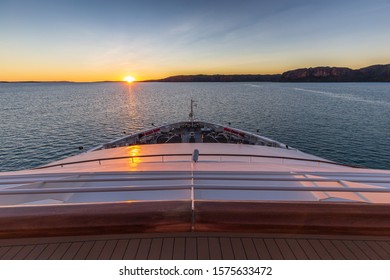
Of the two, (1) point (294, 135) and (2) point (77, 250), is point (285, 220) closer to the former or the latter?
(2) point (77, 250)

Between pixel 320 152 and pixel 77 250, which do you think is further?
pixel 320 152

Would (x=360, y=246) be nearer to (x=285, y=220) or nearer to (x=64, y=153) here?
(x=285, y=220)

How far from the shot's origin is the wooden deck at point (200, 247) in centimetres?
278

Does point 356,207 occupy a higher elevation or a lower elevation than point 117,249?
higher

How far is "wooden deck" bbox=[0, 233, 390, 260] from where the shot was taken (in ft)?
9.11

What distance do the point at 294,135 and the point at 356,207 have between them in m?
45.2

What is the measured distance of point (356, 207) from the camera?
246 cm

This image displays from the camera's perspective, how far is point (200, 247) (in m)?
2.92

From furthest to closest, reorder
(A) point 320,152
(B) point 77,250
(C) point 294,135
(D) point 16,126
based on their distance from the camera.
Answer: (D) point 16,126 → (C) point 294,135 → (A) point 320,152 → (B) point 77,250

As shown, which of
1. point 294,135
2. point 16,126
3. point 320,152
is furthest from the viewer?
point 16,126

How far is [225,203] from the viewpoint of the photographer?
2514 millimetres
